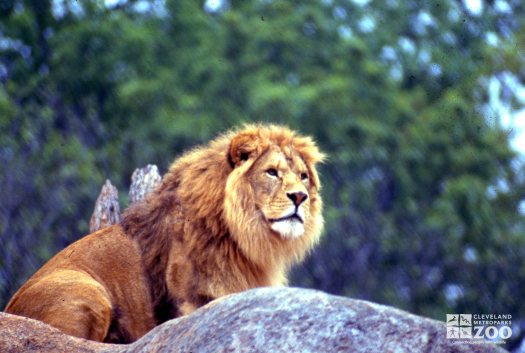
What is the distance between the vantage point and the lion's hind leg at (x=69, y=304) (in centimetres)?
623

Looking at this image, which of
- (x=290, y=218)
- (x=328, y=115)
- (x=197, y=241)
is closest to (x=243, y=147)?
(x=290, y=218)

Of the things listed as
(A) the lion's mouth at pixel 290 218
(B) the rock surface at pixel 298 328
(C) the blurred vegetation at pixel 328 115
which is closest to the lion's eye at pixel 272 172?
(A) the lion's mouth at pixel 290 218

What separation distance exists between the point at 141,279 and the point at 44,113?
1264 centimetres

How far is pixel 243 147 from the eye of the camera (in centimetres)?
709

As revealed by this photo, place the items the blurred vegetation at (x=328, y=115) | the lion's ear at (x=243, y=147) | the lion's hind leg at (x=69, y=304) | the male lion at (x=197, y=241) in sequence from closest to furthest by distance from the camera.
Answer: the lion's hind leg at (x=69, y=304), the male lion at (x=197, y=241), the lion's ear at (x=243, y=147), the blurred vegetation at (x=328, y=115)

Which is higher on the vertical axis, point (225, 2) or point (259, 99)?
point (225, 2)

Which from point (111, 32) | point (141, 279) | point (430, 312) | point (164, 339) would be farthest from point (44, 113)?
point (164, 339)

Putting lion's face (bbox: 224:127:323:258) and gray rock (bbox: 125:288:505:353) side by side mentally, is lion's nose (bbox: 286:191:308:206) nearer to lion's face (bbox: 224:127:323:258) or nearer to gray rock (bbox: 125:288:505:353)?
lion's face (bbox: 224:127:323:258)

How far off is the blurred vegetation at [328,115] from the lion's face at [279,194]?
9.30 metres

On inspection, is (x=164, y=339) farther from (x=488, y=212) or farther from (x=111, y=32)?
(x=111, y=32)

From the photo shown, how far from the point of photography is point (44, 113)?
19094 mm

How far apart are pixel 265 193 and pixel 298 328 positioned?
6.61 ft

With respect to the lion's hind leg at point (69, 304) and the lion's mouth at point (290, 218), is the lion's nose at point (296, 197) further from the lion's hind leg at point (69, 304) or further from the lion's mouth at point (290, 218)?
the lion's hind leg at point (69, 304)

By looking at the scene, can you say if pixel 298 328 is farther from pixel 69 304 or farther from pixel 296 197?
pixel 296 197
